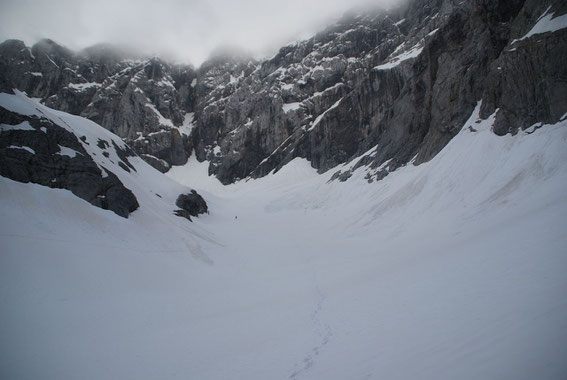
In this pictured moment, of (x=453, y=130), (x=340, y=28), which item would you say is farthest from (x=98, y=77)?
(x=453, y=130)

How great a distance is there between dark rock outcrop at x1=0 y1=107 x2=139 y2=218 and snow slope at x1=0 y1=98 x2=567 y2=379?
1295 mm

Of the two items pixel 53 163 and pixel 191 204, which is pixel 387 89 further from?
pixel 53 163

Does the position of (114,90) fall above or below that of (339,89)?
above

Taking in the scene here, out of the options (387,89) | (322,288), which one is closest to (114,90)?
(387,89)

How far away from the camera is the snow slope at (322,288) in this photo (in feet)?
21.5

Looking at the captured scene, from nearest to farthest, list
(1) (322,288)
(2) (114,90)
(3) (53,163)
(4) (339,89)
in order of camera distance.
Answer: (1) (322,288) → (3) (53,163) → (4) (339,89) → (2) (114,90)

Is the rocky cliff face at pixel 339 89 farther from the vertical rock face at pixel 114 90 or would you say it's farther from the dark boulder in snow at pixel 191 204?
the dark boulder in snow at pixel 191 204

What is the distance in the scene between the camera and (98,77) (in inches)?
5669

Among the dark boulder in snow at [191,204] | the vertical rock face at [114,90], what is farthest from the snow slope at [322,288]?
the vertical rock face at [114,90]

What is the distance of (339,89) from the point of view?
9188 cm

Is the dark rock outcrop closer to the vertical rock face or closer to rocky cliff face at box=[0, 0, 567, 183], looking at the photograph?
rocky cliff face at box=[0, 0, 567, 183]

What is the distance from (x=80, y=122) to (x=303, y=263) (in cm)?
3092

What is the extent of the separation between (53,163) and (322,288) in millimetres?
19120

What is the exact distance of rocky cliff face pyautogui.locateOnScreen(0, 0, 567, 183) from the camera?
23.0 m
